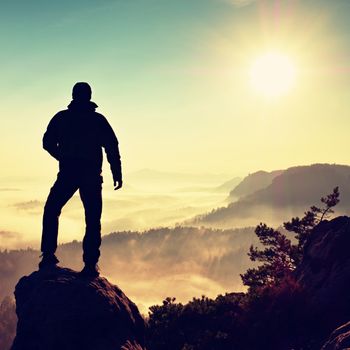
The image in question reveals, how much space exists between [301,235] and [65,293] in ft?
85.9

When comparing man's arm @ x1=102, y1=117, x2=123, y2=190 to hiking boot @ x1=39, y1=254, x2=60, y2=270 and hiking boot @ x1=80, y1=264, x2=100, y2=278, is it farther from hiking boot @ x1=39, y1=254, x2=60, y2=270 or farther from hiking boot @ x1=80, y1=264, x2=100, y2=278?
hiking boot @ x1=39, y1=254, x2=60, y2=270

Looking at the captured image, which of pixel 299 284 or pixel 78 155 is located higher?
pixel 78 155

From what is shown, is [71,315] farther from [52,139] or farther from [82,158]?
[52,139]

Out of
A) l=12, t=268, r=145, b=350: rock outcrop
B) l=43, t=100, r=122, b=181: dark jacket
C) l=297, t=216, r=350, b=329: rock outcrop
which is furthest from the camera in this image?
l=297, t=216, r=350, b=329: rock outcrop

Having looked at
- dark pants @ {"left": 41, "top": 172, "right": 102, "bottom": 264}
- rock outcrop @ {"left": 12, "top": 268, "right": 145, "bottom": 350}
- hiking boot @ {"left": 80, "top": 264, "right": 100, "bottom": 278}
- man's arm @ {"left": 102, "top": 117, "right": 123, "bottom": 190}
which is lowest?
rock outcrop @ {"left": 12, "top": 268, "right": 145, "bottom": 350}

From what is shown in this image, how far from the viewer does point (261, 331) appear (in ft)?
52.4

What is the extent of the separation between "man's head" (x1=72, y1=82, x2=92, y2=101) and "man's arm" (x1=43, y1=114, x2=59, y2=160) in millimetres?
646

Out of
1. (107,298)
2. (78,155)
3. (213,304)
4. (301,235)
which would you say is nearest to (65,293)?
(107,298)

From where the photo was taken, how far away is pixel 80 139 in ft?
30.2

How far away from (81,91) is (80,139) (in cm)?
103

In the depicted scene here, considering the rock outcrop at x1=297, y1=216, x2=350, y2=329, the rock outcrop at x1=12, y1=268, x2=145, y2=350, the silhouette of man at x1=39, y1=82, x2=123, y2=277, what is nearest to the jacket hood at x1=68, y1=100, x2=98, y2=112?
the silhouette of man at x1=39, y1=82, x2=123, y2=277

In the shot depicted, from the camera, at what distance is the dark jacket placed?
922cm

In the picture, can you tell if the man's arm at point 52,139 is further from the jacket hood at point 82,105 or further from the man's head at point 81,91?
the man's head at point 81,91

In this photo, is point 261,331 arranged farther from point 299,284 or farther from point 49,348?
point 49,348
